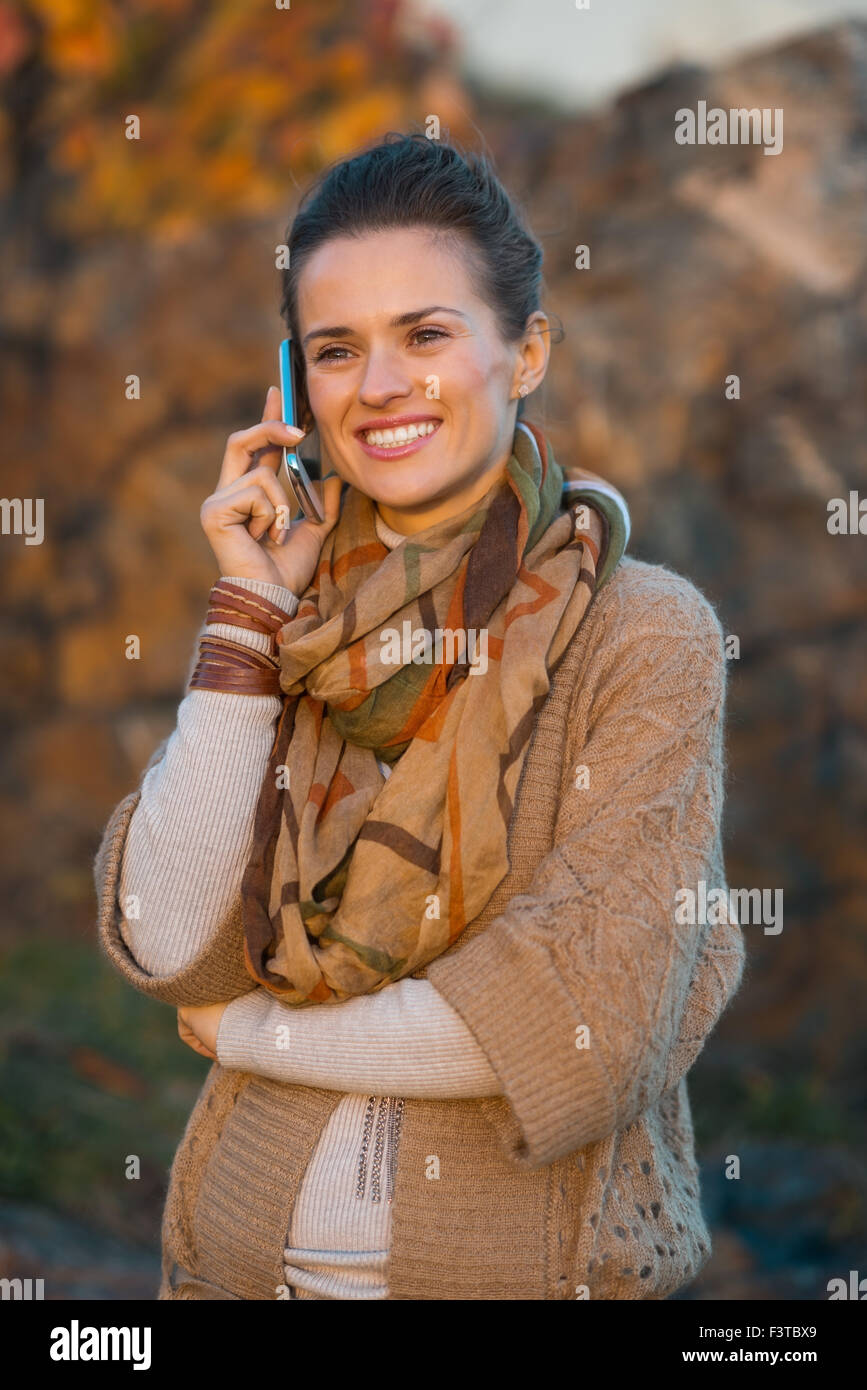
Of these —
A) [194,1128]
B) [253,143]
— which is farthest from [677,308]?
[194,1128]

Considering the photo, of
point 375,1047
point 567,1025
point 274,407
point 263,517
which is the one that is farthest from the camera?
point 274,407

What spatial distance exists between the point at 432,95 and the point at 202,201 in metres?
1.06

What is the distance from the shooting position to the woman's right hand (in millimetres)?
2248

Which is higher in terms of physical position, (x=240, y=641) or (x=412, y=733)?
(x=240, y=641)

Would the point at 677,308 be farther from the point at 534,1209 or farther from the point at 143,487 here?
the point at 534,1209

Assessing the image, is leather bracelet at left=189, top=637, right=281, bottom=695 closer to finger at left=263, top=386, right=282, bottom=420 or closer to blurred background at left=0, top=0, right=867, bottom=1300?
finger at left=263, top=386, right=282, bottom=420

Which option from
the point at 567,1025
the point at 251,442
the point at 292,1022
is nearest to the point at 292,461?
the point at 251,442

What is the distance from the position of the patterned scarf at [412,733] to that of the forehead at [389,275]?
0.98 ft

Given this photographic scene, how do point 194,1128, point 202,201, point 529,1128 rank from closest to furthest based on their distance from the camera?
point 529,1128, point 194,1128, point 202,201

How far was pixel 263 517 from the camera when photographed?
2.29 metres

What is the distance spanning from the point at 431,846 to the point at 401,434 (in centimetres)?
65

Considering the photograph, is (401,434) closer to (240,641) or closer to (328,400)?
(328,400)

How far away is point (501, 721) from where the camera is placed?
2068 millimetres

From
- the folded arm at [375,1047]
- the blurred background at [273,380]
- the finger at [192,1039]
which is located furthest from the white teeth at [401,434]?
the blurred background at [273,380]
